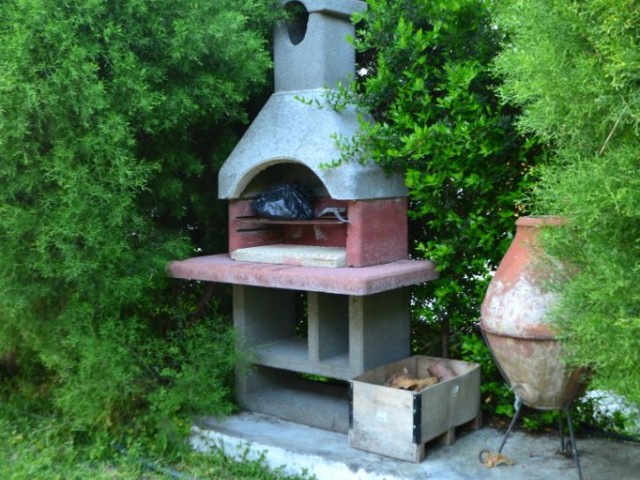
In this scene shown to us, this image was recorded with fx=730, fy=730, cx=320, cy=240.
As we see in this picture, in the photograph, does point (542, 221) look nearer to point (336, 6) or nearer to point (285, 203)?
point (285, 203)

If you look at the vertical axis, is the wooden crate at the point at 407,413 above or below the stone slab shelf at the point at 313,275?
below

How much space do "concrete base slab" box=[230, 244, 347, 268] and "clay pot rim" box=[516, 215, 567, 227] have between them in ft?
4.05

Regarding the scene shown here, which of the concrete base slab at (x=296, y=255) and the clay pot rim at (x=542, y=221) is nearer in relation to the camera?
the clay pot rim at (x=542, y=221)

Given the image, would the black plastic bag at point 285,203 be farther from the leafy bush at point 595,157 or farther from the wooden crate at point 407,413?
the leafy bush at point 595,157

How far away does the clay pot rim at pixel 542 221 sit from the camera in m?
3.20

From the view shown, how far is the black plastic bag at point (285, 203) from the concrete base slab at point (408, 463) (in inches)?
54.2

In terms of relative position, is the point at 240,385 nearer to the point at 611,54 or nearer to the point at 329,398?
the point at 329,398

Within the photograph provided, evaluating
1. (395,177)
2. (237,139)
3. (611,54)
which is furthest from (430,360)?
(611,54)

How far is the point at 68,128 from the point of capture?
4309mm

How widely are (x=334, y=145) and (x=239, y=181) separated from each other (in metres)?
0.77

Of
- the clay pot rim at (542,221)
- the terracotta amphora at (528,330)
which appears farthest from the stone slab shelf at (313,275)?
the clay pot rim at (542,221)

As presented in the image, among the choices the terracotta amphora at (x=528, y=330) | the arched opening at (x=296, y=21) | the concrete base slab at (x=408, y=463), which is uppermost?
the arched opening at (x=296, y=21)

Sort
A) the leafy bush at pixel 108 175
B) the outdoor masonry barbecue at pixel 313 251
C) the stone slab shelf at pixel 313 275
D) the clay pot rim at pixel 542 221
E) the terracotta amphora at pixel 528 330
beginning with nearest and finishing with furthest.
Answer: the clay pot rim at pixel 542 221, the terracotta amphora at pixel 528 330, the stone slab shelf at pixel 313 275, the leafy bush at pixel 108 175, the outdoor masonry barbecue at pixel 313 251

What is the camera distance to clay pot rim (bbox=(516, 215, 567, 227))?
126 inches
